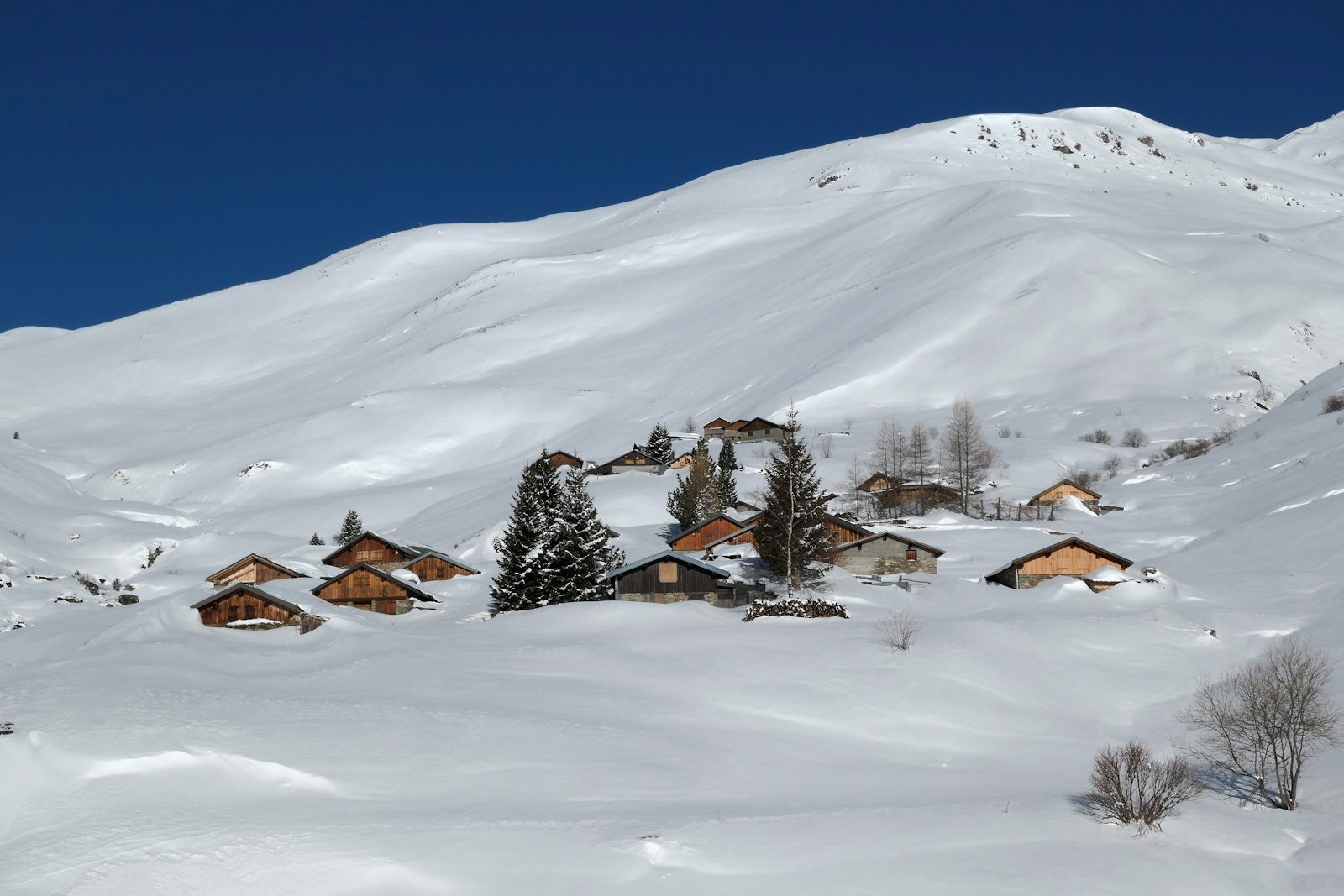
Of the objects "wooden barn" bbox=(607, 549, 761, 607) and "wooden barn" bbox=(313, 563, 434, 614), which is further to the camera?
"wooden barn" bbox=(313, 563, 434, 614)

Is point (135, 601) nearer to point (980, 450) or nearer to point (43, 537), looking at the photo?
point (43, 537)

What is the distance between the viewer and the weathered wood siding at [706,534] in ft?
206

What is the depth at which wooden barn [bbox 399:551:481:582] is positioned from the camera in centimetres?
6444

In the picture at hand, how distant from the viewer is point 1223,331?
13112cm

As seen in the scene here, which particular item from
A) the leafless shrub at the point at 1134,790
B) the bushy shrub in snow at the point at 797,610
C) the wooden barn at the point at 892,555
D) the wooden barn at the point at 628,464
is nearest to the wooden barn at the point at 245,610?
the bushy shrub in snow at the point at 797,610

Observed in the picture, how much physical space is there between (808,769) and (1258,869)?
960 cm

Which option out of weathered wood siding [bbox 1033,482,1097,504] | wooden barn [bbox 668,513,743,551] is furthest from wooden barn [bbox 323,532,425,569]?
weathered wood siding [bbox 1033,482,1097,504]

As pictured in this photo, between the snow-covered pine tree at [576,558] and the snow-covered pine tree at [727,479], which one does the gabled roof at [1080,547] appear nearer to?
the snow-covered pine tree at [576,558]

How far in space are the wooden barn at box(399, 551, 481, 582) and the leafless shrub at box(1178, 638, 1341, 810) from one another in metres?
42.6

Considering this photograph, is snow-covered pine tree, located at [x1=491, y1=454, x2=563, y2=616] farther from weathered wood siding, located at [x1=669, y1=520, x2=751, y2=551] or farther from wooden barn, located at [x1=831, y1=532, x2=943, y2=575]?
wooden barn, located at [x1=831, y1=532, x2=943, y2=575]

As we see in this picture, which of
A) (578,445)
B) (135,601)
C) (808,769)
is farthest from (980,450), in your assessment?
(808,769)

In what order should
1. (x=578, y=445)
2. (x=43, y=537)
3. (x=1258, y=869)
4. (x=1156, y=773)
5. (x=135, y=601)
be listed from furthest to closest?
1. (x=578, y=445)
2. (x=43, y=537)
3. (x=135, y=601)
4. (x=1156, y=773)
5. (x=1258, y=869)

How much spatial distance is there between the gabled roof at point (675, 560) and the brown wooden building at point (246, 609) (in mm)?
13401

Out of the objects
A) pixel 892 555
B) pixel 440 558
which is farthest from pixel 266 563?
pixel 892 555
